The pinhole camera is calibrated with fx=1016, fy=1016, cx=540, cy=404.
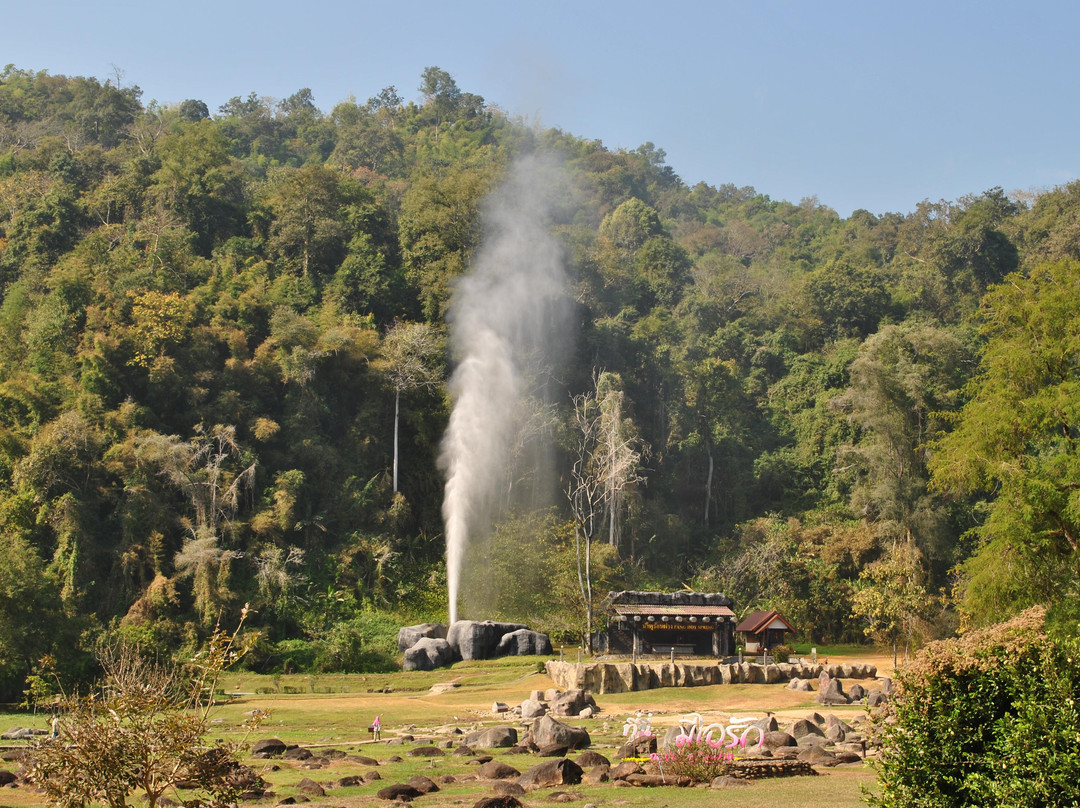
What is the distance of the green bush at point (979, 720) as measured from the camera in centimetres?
988

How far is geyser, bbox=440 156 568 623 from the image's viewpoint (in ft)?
150

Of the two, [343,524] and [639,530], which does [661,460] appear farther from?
[343,524]

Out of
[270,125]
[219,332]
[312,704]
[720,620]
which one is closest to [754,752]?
[312,704]

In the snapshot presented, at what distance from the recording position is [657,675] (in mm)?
30984

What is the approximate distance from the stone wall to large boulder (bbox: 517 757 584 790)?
44.4 ft

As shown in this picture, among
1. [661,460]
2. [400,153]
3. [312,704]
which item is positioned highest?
[400,153]

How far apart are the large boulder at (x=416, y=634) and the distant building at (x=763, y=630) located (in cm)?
1111

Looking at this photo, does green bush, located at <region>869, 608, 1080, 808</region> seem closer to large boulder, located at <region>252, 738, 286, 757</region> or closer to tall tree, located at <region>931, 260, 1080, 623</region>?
tall tree, located at <region>931, 260, 1080, 623</region>

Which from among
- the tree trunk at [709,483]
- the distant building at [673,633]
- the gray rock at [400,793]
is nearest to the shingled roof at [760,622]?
the distant building at [673,633]

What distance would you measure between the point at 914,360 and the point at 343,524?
97.8 ft

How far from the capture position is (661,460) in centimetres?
5578

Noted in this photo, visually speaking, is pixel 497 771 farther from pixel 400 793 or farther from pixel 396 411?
pixel 396 411

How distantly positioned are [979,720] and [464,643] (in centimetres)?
2773

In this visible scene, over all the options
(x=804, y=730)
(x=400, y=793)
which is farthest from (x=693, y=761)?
(x=804, y=730)
